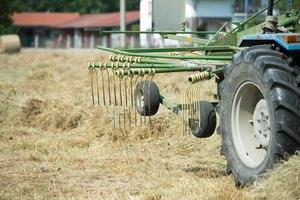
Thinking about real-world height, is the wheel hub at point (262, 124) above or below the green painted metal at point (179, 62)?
below

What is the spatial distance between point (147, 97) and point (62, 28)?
7489 cm

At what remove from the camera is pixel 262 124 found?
195 inches

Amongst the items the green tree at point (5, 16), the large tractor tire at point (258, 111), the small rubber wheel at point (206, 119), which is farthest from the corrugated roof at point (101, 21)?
the large tractor tire at point (258, 111)

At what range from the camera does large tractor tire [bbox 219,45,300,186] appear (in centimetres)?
450

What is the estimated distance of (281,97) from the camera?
4500mm

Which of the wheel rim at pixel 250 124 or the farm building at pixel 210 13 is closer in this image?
the wheel rim at pixel 250 124

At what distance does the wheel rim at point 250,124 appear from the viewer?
496cm

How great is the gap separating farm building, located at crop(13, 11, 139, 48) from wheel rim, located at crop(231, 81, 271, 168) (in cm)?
6267

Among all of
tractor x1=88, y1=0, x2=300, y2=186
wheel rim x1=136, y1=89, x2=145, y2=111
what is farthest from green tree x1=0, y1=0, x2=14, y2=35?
tractor x1=88, y1=0, x2=300, y2=186

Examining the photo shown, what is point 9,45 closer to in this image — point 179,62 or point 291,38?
point 179,62

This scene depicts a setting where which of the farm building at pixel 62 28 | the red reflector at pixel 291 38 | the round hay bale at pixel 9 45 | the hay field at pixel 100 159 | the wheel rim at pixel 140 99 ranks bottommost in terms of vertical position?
the farm building at pixel 62 28

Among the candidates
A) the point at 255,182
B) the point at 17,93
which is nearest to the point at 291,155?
the point at 255,182

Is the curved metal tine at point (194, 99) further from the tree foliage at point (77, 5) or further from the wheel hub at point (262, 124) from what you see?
the tree foliage at point (77, 5)

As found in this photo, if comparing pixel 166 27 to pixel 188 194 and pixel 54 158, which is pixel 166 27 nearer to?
pixel 54 158
